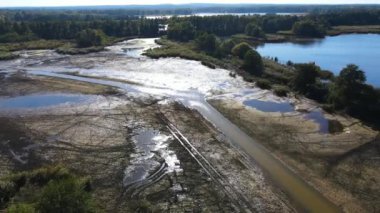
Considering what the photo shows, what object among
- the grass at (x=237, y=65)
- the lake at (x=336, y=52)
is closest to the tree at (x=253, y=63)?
the grass at (x=237, y=65)

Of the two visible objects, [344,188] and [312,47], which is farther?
[312,47]

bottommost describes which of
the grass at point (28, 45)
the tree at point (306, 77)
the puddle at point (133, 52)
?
the grass at point (28, 45)

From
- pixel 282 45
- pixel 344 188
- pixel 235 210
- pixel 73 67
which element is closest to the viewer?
pixel 235 210

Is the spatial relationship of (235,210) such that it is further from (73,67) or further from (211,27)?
(211,27)

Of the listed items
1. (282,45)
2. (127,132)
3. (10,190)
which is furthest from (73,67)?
(282,45)

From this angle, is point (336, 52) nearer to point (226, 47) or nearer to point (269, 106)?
point (226, 47)

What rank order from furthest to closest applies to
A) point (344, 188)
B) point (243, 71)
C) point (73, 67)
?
point (73, 67), point (243, 71), point (344, 188)

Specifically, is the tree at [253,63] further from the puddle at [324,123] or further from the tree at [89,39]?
the tree at [89,39]

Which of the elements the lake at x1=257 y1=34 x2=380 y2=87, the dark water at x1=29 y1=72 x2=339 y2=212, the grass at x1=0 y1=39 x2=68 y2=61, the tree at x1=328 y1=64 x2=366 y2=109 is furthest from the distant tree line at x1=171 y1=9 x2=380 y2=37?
the dark water at x1=29 y1=72 x2=339 y2=212

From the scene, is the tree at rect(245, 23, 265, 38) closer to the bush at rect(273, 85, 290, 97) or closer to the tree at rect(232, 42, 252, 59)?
the tree at rect(232, 42, 252, 59)
